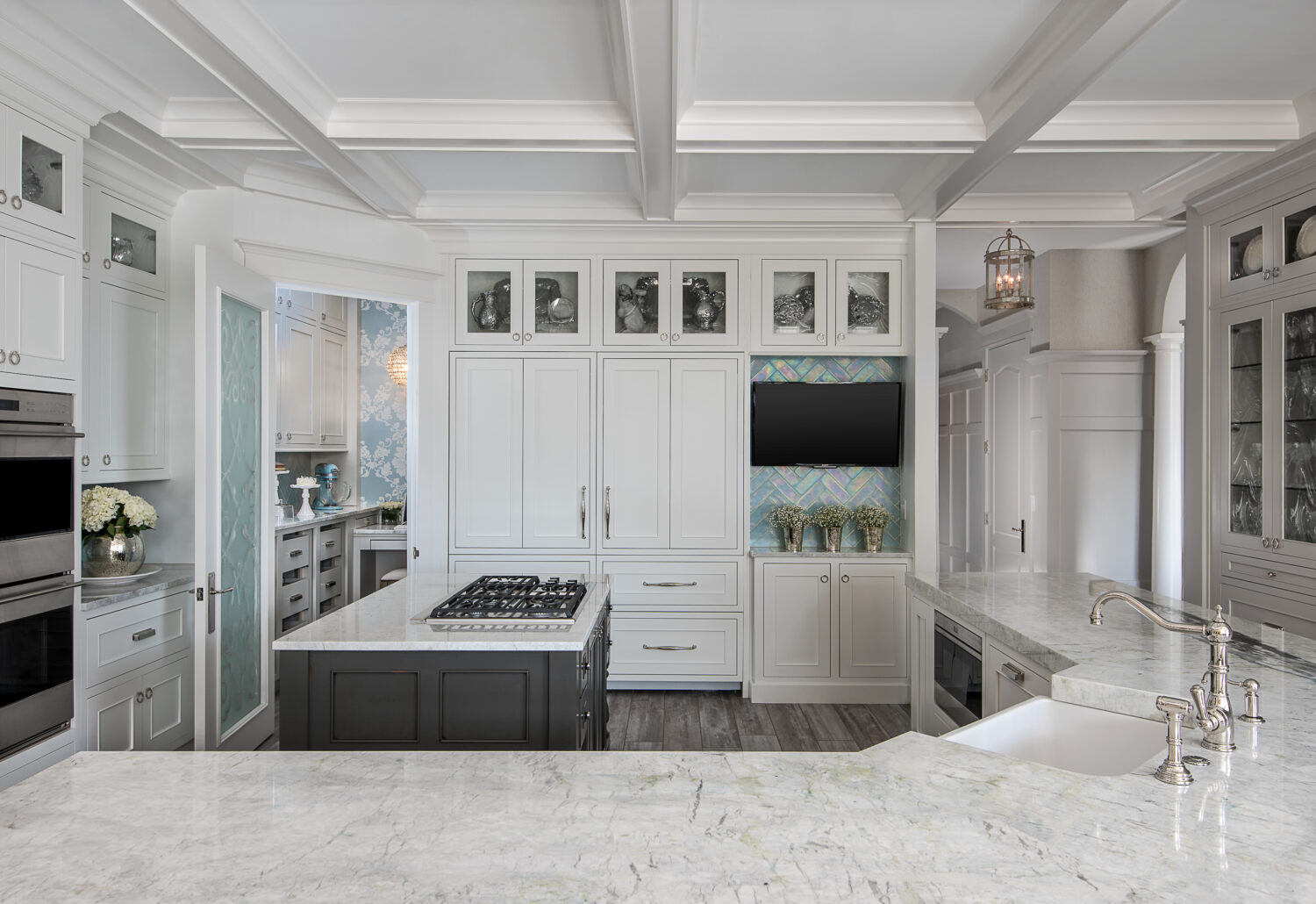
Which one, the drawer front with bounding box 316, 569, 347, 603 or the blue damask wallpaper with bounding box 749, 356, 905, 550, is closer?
the blue damask wallpaper with bounding box 749, 356, 905, 550

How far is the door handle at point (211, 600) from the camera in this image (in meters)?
2.83

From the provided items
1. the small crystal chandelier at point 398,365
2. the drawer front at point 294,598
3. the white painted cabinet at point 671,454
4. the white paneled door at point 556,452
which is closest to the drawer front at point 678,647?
the white painted cabinet at point 671,454

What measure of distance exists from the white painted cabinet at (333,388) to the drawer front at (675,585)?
2424 mm

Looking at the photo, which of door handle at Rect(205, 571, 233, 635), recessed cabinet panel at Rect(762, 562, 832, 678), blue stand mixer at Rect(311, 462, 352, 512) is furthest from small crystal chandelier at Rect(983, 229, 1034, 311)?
blue stand mixer at Rect(311, 462, 352, 512)

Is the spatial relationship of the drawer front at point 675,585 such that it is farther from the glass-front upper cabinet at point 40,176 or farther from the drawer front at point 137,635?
the glass-front upper cabinet at point 40,176

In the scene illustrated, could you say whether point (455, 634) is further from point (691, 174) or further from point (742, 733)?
point (691, 174)

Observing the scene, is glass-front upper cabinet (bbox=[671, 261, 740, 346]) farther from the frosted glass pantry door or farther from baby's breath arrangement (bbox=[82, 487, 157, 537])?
baby's breath arrangement (bbox=[82, 487, 157, 537])

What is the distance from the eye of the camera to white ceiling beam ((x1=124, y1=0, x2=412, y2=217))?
6.93 feet

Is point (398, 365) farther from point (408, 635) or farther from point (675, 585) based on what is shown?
point (408, 635)

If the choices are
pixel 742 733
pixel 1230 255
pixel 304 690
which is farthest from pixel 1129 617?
pixel 304 690

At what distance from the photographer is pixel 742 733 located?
12.1 feet

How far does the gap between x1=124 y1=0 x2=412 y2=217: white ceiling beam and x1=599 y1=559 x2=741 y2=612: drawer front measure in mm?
2312

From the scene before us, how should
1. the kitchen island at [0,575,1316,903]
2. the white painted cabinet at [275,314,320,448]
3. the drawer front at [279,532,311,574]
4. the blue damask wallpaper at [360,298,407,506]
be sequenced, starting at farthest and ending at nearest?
the blue damask wallpaper at [360,298,407,506], the white painted cabinet at [275,314,320,448], the drawer front at [279,532,311,574], the kitchen island at [0,575,1316,903]

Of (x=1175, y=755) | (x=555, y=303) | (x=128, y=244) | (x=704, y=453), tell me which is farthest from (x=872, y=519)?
(x=128, y=244)
